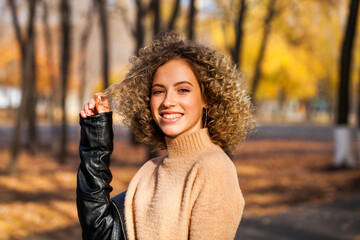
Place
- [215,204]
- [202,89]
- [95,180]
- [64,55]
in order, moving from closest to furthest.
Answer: [215,204]
[95,180]
[202,89]
[64,55]

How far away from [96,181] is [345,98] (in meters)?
11.6

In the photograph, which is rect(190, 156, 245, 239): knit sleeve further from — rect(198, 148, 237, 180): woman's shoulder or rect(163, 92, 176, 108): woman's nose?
rect(163, 92, 176, 108): woman's nose

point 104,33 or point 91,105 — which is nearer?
point 91,105

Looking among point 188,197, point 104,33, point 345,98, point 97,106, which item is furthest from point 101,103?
point 104,33

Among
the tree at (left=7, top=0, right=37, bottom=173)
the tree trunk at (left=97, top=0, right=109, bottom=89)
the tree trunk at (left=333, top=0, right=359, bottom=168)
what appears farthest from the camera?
the tree trunk at (left=97, top=0, right=109, bottom=89)

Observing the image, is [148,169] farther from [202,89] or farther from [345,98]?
[345,98]

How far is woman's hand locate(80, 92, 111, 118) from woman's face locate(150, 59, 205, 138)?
20 cm

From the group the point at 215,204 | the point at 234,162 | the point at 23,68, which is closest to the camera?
the point at 215,204

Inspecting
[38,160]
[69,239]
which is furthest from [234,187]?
[38,160]

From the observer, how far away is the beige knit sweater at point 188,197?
1.51m

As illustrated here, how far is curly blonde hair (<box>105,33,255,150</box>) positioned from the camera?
5.93 ft

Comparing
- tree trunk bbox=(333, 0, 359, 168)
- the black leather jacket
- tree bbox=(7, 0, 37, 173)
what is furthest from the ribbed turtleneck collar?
tree trunk bbox=(333, 0, 359, 168)

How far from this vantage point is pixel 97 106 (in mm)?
1714

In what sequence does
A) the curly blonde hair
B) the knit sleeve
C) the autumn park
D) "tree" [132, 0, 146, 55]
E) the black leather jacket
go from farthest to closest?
1. "tree" [132, 0, 146, 55]
2. the autumn park
3. the curly blonde hair
4. the black leather jacket
5. the knit sleeve
